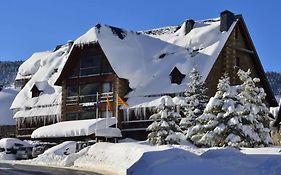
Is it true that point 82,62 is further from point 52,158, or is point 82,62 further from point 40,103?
point 52,158

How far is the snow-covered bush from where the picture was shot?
29703 millimetres

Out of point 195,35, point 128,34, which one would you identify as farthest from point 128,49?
point 195,35

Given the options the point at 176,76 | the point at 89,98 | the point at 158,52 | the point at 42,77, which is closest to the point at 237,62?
the point at 176,76

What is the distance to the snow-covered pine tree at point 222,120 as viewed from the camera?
→ 2980 centimetres

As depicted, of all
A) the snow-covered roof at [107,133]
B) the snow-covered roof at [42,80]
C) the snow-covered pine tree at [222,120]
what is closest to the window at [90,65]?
the snow-covered roof at [42,80]

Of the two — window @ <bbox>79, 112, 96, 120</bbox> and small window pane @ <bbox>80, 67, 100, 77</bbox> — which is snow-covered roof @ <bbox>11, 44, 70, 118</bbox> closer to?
small window pane @ <bbox>80, 67, 100, 77</bbox>

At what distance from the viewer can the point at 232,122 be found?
2964 centimetres

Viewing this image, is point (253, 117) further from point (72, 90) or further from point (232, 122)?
point (72, 90)

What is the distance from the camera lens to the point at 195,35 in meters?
48.9

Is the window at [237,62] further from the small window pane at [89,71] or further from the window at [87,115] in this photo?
the window at [87,115]

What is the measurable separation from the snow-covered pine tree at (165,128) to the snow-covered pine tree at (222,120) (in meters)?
3.08

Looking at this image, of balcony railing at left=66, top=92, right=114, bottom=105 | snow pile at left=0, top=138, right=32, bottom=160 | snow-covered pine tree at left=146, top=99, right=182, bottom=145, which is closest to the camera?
snow-covered pine tree at left=146, top=99, right=182, bottom=145

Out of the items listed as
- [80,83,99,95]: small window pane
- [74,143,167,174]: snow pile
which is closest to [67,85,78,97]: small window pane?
[80,83,99,95]: small window pane

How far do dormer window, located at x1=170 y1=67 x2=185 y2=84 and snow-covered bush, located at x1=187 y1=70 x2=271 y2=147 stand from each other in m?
12.6
